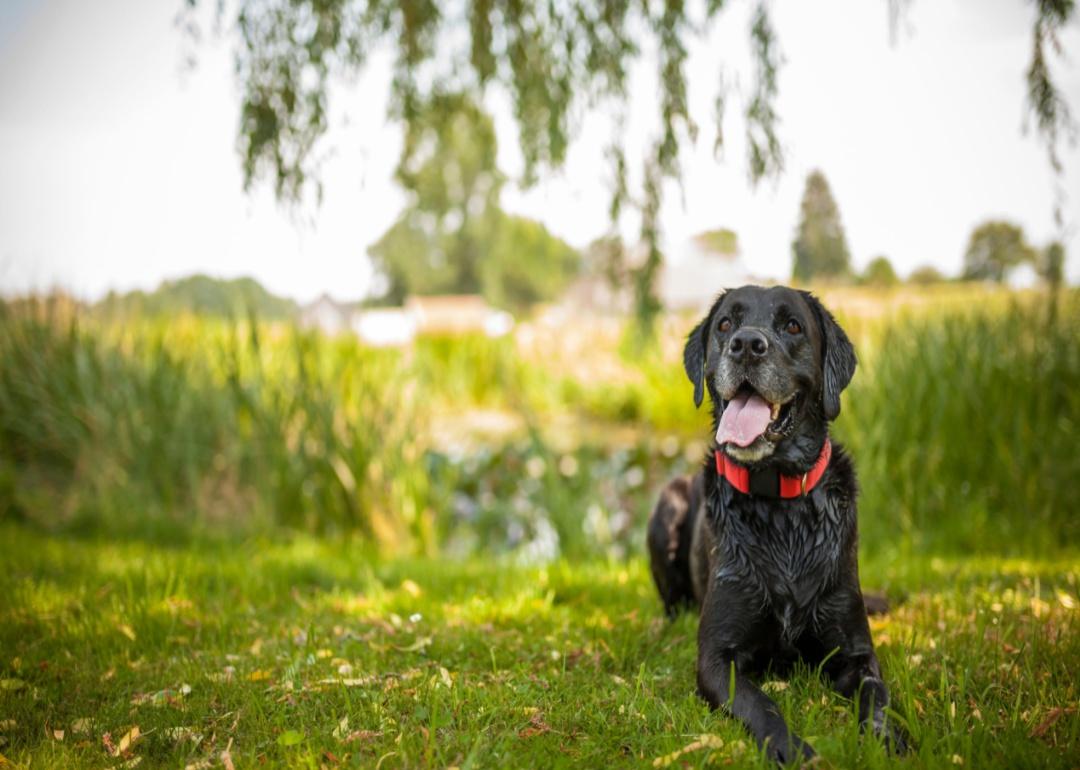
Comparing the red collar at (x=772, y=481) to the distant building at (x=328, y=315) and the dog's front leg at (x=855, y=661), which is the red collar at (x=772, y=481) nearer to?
the dog's front leg at (x=855, y=661)

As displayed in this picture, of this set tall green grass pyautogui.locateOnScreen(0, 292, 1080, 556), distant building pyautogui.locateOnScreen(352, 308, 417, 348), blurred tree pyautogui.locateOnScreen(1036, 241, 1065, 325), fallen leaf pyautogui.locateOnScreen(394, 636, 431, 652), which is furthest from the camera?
distant building pyautogui.locateOnScreen(352, 308, 417, 348)

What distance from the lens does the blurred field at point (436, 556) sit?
2.49 metres

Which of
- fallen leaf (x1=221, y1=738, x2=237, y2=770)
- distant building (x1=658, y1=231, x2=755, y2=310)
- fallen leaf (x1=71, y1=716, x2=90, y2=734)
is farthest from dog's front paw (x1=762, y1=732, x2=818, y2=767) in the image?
distant building (x1=658, y1=231, x2=755, y2=310)

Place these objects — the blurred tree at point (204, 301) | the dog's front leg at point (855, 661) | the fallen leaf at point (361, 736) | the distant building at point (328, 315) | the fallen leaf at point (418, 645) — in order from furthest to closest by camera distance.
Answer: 1. the distant building at point (328, 315)
2. the blurred tree at point (204, 301)
3. the fallen leaf at point (418, 645)
4. the dog's front leg at point (855, 661)
5. the fallen leaf at point (361, 736)

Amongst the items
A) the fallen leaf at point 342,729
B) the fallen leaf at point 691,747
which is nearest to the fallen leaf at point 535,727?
the fallen leaf at point 691,747

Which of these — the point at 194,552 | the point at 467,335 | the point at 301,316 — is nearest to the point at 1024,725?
the point at 194,552

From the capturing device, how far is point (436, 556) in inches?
246

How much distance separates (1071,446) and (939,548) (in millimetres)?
1170

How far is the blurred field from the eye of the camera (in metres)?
2.49

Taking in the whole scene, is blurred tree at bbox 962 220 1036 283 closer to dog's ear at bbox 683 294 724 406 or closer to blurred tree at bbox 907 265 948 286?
blurred tree at bbox 907 265 948 286

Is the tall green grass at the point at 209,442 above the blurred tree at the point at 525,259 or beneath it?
beneath

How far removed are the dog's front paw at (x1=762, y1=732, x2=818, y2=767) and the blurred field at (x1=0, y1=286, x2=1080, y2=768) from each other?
0.17ft

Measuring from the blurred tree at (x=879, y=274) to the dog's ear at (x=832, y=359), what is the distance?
4.28 meters

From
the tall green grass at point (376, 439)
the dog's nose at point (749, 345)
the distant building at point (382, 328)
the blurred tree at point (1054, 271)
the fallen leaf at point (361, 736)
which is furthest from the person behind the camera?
the distant building at point (382, 328)
